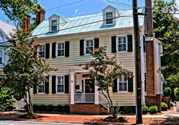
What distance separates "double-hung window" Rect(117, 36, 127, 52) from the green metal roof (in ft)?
3.43

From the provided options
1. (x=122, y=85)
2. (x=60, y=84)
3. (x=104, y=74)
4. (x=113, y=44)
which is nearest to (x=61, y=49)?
(x=60, y=84)

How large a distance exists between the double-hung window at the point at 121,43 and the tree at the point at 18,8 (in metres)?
8.91

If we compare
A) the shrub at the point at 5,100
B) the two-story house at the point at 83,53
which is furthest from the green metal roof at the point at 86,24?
the shrub at the point at 5,100

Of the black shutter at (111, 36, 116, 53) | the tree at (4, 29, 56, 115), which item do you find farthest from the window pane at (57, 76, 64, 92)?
the black shutter at (111, 36, 116, 53)

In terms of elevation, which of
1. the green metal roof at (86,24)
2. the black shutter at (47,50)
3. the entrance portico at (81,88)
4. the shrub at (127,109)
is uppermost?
the green metal roof at (86,24)

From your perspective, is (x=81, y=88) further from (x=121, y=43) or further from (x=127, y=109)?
(x=121, y=43)

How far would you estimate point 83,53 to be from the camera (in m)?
22.8

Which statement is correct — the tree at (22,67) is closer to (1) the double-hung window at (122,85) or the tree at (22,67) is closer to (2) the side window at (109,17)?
(1) the double-hung window at (122,85)

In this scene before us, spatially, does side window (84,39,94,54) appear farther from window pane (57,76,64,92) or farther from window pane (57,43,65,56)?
window pane (57,76,64,92)

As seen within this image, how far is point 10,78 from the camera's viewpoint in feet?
60.5

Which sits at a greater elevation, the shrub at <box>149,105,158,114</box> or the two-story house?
the two-story house

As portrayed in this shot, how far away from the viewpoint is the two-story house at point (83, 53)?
21.0 meters

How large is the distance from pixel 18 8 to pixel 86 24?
10.9 metres

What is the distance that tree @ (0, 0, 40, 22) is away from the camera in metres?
13.4
